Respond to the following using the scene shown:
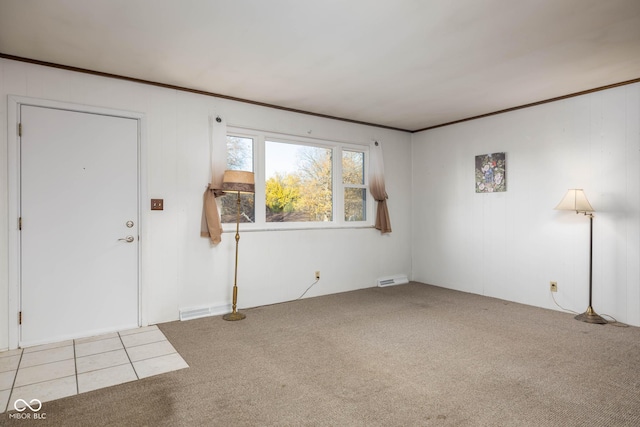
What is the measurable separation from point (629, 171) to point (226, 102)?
14.2 ft

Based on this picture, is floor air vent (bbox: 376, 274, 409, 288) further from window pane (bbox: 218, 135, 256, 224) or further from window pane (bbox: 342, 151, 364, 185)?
window pane (bbox: 218, 135, 256, 224)

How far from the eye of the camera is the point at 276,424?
6.48 feet

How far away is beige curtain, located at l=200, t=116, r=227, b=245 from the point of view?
397cm

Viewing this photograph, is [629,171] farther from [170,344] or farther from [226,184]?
[170,344]

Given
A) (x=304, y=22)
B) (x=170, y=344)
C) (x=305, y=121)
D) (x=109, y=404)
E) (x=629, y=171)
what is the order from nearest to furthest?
1. (x=109, y=404)
2. (x=304, y=22)
3. (x=170, y=344)
4. (x=629, y=171)
5. (x=305, y=121)

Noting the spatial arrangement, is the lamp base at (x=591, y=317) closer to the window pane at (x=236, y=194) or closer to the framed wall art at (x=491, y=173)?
the framed wall art at (x=491, y=173)

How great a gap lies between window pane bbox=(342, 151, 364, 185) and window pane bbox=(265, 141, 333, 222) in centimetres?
27

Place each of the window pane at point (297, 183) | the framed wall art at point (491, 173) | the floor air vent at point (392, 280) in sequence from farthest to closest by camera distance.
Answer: the floor air vent at point (392, 280), the framed wall art at point (491, 173), the window pane at point (297, 183)

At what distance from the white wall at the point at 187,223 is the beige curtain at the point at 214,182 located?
76 millimetres

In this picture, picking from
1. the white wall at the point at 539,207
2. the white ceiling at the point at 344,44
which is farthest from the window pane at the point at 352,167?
the white ceiling at the point at 344,44

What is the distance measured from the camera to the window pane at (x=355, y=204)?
5.32 metres

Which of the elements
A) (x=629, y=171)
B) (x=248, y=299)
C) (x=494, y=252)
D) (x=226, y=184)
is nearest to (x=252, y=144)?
(x=226, y=184)

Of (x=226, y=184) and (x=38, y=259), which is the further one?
(x=226, y=184)

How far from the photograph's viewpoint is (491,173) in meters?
4.88
